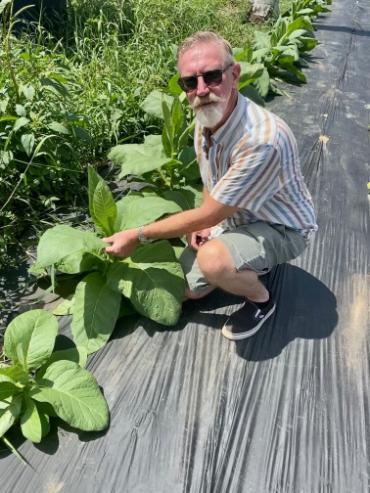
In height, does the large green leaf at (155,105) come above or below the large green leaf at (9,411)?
above

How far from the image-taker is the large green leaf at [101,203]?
5.50 ft

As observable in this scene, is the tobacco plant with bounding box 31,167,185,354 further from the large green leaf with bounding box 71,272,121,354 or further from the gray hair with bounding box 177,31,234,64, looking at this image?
the gray hair with bounding box 177,31,234,64

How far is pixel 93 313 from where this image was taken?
5.37 feet

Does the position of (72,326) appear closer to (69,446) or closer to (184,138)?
(69,446)

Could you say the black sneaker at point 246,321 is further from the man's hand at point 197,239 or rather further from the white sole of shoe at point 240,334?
the man's hand at point 197,239

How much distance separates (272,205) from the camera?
1604 millimetres

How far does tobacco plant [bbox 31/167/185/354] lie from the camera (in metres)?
1.62

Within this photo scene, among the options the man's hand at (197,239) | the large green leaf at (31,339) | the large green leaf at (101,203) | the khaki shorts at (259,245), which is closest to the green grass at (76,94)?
the large green leaf at (101,203)

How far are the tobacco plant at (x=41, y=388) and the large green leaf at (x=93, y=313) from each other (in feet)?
0.36

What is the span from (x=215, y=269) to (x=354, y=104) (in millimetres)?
2539

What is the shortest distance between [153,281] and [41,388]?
1.69 ft

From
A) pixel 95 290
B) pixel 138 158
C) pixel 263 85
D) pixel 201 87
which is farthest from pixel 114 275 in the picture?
pixel 263 85

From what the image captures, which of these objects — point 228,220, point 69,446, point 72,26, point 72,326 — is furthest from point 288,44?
point 69,446

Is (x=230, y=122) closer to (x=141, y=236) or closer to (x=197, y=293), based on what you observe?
(x=141, y=236)
